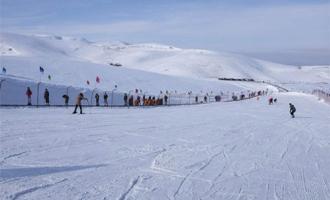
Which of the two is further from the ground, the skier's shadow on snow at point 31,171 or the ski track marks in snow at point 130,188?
the skier's shadow on snow at point 31,171

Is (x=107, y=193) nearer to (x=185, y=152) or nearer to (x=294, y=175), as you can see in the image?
(x=294, y=175)

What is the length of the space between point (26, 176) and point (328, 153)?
374 inches

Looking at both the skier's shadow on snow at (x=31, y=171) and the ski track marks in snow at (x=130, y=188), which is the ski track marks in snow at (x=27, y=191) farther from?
the ski track marks in snow at (x=130, y=188)

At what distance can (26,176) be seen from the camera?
32.6 ft

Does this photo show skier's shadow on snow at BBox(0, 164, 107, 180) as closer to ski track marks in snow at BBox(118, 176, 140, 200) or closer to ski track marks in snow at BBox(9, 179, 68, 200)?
ski track marks in snow at BBox(9, 179, 68, 200)

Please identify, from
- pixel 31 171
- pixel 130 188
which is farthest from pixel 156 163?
pixel 31 171

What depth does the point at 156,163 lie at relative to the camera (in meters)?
12.3

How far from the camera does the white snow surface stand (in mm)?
9406

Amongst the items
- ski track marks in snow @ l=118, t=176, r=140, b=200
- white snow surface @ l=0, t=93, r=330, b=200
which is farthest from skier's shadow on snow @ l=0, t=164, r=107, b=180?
ski track marks in snow @ l=118, t=176, r=140, b=200

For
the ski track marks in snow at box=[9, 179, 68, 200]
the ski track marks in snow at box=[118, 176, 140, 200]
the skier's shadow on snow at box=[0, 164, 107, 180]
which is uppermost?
the skier's shadow on snow at box=[0, 164, 107, 180]

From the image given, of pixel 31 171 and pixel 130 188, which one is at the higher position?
pixel 31 171

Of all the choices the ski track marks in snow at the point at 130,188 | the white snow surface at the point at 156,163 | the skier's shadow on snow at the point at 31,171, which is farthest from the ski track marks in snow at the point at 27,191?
the ski track marks in snow at the point at 130,188

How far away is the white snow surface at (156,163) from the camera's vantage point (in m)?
9.41

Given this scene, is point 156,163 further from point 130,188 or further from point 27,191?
point 27,191
